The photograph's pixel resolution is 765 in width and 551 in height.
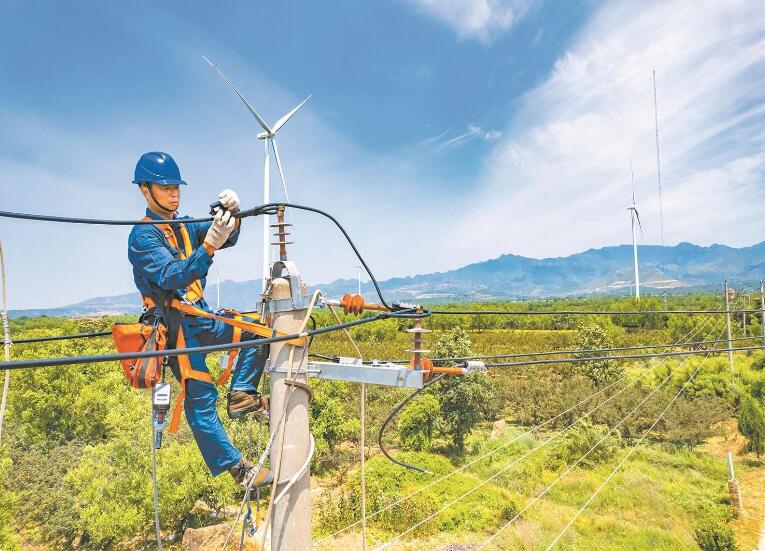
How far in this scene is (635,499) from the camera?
1620 centimetres

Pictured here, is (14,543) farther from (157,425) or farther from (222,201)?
(222,201)

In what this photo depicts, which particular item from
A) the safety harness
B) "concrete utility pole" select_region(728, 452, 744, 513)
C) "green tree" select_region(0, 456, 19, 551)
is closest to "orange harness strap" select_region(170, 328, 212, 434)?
the safety harness

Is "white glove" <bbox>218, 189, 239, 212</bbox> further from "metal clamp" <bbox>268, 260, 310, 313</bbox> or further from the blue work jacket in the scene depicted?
"metal clamp" <bbox>268, 260, 310, 313</bbox>

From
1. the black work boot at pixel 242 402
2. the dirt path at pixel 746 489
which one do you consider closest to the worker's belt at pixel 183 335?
the black work boot at pixel 242 402

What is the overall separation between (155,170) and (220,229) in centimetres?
80

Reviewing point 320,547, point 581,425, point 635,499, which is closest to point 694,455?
point 581,425

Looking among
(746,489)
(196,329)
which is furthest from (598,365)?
(196,329)

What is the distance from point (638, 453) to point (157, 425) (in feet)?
75.1

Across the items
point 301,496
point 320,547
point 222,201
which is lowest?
point 320,547

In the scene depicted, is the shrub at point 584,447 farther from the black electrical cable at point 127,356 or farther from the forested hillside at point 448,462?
the black electrical cable at point 127,356

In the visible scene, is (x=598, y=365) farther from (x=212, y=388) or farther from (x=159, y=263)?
(x=159, y=263)

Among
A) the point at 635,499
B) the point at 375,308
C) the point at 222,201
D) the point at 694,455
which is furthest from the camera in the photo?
the point at 694,455

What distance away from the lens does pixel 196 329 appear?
3016 millimetres

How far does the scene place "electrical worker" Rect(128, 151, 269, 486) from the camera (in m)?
2.66
